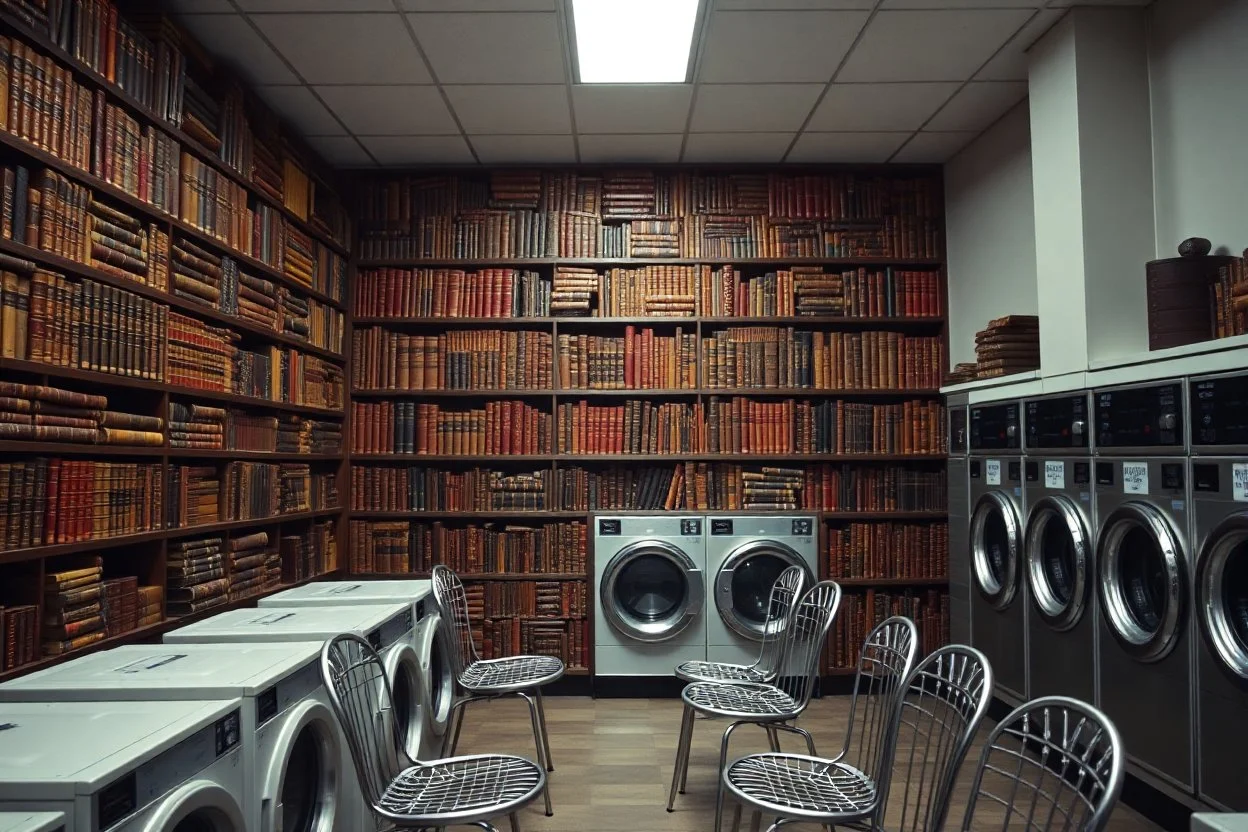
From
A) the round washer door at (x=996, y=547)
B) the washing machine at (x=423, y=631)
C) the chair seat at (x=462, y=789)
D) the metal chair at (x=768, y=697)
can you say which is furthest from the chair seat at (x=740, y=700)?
the round washer door at (x=996, y=547)

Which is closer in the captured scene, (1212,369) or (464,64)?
(1212,369)

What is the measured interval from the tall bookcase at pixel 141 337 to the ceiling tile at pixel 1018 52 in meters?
3.30

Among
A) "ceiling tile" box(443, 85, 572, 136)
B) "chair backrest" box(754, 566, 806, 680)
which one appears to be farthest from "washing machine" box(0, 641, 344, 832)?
"ceiling tile" box(443, 85, 572, 136)

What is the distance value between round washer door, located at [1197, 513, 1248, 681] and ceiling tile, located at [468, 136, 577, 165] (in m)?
3.40

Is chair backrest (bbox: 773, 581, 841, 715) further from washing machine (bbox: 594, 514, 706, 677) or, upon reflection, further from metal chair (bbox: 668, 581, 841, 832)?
washing machine (bbox: 594, 514, 706, 677)

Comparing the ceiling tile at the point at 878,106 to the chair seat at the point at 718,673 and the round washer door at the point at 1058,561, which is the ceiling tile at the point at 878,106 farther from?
the chair seat at the point at 718,673

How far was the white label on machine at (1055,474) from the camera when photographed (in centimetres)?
309

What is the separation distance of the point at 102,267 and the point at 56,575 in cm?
97

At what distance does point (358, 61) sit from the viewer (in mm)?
3422

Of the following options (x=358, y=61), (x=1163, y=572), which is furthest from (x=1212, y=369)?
(x=358, y=61)

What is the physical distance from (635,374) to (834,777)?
2.87 metres

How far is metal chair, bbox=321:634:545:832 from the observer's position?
1.79 metres

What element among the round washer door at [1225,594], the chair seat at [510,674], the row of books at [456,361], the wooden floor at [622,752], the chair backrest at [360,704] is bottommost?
the wooden floor at [622,752]

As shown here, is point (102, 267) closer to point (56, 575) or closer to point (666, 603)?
point (56, 575)
